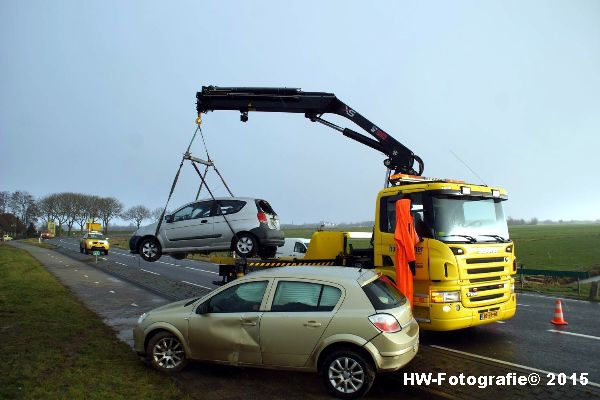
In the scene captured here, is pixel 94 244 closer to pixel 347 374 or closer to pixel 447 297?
pixel 447 297

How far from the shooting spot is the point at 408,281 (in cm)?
739

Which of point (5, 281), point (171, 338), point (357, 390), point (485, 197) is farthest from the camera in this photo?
point (5, 281)

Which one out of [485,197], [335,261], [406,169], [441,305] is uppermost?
[406,169]

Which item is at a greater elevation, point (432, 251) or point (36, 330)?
point (432, 251)

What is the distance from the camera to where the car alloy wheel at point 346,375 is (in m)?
5.29

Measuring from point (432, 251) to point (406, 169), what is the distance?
11.4 ft

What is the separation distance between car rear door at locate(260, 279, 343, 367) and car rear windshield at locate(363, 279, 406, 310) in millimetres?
394

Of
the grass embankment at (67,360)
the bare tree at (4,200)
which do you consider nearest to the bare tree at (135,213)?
the bare tree at (4,200)

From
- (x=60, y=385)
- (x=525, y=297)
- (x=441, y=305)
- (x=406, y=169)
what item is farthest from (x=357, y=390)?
(x=525, y=297)

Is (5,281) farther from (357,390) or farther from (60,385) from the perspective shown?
(357,390)

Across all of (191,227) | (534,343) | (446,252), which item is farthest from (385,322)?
(191,227)

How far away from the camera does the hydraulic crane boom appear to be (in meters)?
10.4

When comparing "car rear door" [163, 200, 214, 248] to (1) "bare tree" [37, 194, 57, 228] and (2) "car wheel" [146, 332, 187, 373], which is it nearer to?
(2) "car wheel" [146, 332, 187, 373]

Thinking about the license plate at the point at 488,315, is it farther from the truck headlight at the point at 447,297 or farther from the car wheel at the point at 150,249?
the car wheel at the point at 150,249
